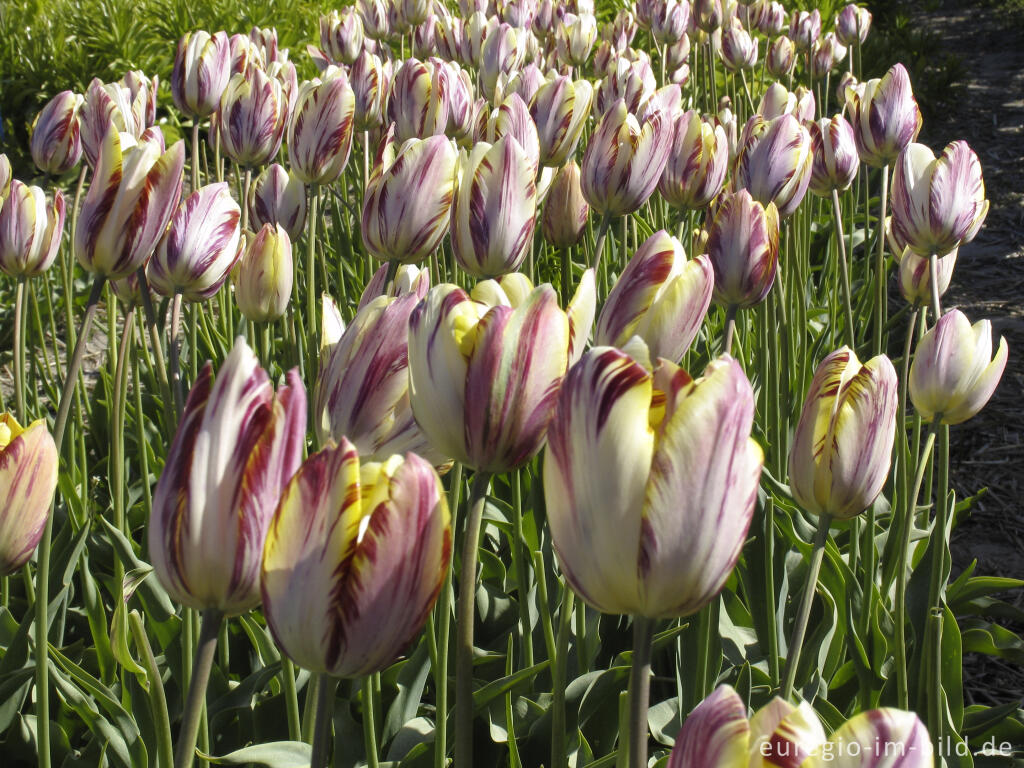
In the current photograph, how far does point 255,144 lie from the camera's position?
1903 millimetres

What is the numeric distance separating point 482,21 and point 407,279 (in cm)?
219

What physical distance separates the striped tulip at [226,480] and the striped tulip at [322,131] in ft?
3.94

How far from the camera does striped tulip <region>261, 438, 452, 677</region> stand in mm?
527

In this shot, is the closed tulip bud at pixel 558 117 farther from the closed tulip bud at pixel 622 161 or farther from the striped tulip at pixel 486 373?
the striped tulip at pixel 486 373

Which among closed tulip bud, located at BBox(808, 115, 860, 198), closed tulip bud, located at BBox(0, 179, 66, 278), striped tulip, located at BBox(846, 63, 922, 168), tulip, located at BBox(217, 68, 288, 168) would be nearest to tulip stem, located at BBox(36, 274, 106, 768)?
closed tulip bud, located at BBox(0, 179, 66, 278)

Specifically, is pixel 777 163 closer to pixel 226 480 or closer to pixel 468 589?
pixel 468 589

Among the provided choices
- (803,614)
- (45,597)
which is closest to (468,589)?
(803,614)

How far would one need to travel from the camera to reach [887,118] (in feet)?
6.53

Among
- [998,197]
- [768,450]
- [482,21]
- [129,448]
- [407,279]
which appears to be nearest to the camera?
[407,279]

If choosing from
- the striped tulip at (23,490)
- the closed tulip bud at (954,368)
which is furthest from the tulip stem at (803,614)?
the striped tulip at (23,490)

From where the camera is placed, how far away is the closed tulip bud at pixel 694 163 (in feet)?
5.61

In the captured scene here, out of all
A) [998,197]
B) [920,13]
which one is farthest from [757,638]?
[920,13]

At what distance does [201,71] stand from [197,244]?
915 millimetres

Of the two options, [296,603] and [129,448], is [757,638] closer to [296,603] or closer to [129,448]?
[296,603]
